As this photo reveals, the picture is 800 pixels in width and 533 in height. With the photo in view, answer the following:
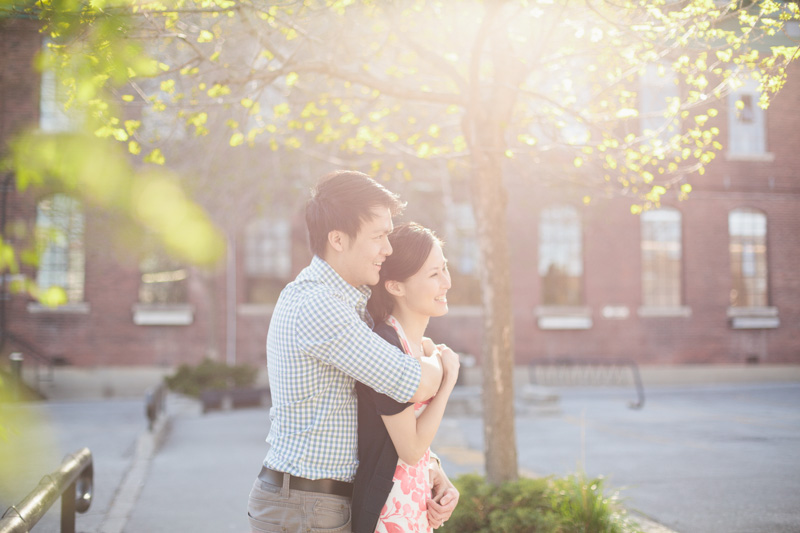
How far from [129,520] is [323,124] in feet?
13.9

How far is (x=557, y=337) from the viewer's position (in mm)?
22031

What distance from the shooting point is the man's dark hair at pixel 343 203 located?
2516 millimetres

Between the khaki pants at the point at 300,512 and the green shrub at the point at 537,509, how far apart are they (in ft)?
8.80

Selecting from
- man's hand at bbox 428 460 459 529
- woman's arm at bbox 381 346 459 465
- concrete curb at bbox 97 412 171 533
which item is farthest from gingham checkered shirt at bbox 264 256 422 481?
concrete curb at bbox 97 412 171 533

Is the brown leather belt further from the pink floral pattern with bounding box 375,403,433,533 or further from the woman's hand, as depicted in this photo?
the woman's hand

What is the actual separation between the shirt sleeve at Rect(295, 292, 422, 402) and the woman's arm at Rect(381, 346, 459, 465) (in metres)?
0.11

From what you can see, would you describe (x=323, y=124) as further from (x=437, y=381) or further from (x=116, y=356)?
(x=116, y=356)

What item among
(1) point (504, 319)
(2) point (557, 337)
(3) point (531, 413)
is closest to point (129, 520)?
(1) point (504, 319)

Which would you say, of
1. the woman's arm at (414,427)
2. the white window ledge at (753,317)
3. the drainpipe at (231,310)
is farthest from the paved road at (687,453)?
the drainpipe at (231,310)

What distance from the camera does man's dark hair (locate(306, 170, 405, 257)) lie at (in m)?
2.52

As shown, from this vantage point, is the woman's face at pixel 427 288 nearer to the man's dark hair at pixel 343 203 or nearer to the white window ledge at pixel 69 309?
the man's dark hair at pixel 343 203

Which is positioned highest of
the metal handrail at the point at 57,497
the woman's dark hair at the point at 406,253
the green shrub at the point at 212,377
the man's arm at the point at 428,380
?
the woman's dark hair at the point at 406,253

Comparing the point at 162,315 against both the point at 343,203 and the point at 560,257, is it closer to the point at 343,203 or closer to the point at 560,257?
the point at 560,257

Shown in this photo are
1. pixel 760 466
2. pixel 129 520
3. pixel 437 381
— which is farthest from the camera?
pixel 760 466
